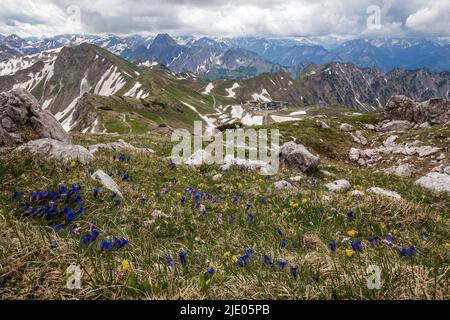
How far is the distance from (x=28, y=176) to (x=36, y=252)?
5.16m

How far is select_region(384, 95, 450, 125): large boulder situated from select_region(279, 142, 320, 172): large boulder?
48000 mm

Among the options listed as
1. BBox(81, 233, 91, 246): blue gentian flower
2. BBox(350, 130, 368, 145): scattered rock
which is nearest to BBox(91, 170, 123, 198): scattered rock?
BBox(81, 233, 91, 246): blue gentian flower

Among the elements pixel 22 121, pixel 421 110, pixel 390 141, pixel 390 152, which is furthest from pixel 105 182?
pixel 421 110

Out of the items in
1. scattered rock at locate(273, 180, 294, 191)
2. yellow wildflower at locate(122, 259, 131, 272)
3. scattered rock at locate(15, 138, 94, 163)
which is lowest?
scattered rock at locate(273, 180, 294, 191)

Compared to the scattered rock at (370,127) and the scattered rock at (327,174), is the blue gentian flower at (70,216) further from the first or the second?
the scattered rock at (370,127)

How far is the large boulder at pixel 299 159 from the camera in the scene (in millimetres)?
18672

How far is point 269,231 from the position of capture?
6.93 m

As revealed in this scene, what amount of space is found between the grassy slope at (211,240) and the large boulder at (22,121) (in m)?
6.21

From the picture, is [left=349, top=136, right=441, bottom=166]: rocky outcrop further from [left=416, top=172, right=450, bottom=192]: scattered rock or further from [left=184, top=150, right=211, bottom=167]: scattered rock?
[left=184, top=150, right=211, bottom=167]: scattered rock

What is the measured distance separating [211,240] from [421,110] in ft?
207

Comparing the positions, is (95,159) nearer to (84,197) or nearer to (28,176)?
(28,176)

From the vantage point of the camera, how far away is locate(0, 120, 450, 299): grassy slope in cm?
346

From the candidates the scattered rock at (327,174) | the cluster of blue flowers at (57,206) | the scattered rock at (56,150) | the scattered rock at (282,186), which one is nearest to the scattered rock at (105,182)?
the cluster of blue flowers at (57,206)
